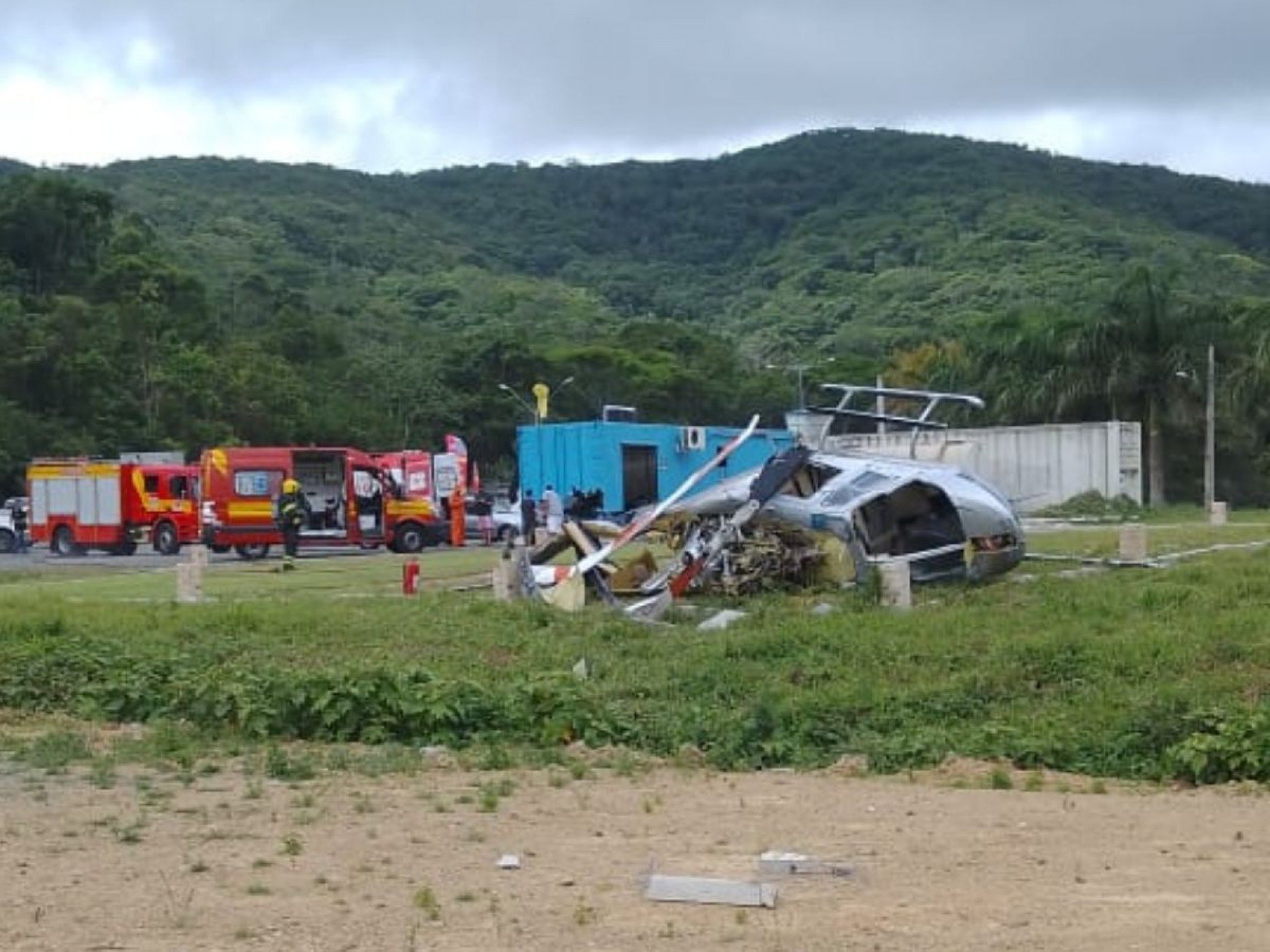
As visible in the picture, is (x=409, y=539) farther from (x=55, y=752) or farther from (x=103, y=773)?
(x=103, y=773)

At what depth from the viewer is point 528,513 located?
123 feet

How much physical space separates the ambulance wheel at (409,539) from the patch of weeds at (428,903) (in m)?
31.5

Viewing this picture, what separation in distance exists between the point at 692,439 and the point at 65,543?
51.8ft

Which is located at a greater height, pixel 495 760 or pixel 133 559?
pixel 495 760

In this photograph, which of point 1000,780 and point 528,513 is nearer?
point 1000,780

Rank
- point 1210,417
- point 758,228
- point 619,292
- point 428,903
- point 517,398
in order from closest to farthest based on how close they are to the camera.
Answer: point 428,903 → point 1210,417 → point 517,398 → point 619,292 → point 758,228

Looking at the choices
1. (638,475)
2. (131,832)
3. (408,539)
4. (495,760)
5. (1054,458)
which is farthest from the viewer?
(1054,458)

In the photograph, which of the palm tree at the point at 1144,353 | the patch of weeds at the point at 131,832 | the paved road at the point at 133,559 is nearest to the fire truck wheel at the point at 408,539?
the paved road at the point at 133,559

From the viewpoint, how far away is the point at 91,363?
65.1 metres

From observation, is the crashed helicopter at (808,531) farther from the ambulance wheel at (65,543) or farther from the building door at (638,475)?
the ambulance wheel at (65,543)

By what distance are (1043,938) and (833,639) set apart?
27.0 feet

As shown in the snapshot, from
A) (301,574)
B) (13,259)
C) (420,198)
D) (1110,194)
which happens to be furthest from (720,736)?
(420,198)

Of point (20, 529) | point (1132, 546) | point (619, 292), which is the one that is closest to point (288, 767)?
point (1132, 546)

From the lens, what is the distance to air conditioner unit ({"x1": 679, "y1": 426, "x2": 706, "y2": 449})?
41000 mm
